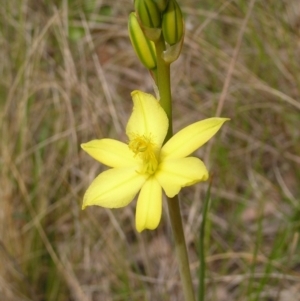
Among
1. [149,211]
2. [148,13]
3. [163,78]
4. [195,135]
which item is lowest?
[149,211]

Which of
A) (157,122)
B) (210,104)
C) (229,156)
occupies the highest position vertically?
(157,122)

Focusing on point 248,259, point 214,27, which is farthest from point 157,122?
point 214,27

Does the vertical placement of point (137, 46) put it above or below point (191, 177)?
above

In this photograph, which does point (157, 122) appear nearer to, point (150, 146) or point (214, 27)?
point (150, 146)

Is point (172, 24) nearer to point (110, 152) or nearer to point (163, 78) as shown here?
point (163, 78)

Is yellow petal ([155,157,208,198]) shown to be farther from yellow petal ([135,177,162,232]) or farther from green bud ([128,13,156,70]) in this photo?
green bud ([128,13,156,70])

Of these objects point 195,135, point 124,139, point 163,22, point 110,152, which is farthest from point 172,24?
point 124,139

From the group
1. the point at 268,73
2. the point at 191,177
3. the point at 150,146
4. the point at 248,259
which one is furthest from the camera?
the point at 268,73
